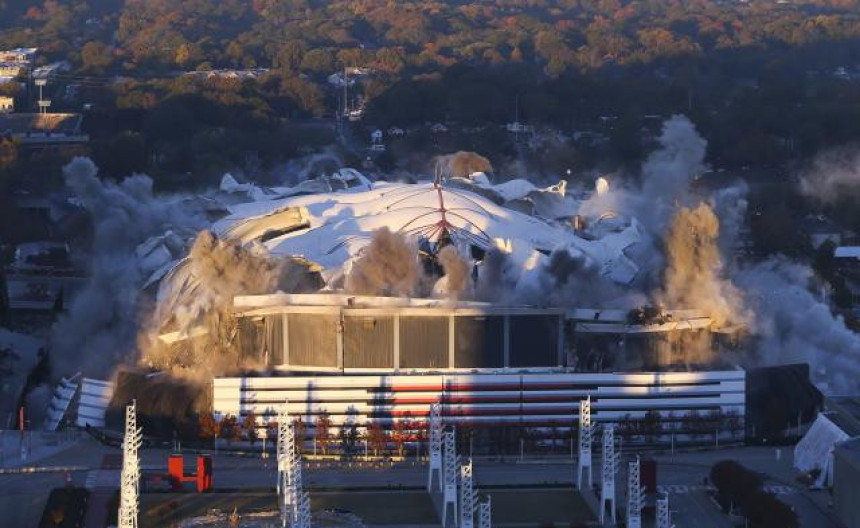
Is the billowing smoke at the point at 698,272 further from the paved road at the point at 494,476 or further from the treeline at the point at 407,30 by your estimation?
the treeline at the point at 407,30

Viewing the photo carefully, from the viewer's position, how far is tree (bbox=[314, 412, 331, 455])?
36.1 meters

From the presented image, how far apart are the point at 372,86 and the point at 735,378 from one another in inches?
2245

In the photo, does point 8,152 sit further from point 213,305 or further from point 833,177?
point 213,305

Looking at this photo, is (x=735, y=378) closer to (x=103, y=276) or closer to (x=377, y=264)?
(x=377, y=264)

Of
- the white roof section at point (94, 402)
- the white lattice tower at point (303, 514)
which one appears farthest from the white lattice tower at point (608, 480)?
the white roof section at point (94, 402)

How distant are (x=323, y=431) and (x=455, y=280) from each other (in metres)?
3.94

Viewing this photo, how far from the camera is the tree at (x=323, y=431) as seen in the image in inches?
1421

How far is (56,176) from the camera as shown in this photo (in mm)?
68438

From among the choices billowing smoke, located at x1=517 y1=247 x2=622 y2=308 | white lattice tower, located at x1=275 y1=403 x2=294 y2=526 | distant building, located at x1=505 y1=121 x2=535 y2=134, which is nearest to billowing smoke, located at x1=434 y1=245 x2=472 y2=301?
billowing smoke, located at x1=517 y1=247 x2=622 y2=308

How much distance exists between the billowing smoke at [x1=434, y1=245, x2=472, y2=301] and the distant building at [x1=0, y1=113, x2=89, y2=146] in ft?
140

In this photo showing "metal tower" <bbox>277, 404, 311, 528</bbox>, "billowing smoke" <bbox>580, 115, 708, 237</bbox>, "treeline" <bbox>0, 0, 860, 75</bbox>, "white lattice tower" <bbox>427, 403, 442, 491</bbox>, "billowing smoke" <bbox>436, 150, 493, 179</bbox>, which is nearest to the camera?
"metal tower" <bbox>277, 404, 311, 528</bbox>

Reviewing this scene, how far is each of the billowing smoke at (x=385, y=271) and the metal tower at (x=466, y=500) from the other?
8.80 metres

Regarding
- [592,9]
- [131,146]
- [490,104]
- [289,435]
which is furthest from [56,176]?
[592,9]

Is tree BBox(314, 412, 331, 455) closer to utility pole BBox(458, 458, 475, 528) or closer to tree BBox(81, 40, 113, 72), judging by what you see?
utility pole BBox(458, 458, 475, 528)
